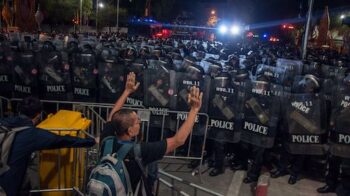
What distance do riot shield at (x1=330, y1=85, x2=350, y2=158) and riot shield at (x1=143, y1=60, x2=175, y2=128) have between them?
2.95m

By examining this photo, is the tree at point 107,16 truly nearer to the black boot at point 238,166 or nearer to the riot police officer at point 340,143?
the black boot at point 238,166

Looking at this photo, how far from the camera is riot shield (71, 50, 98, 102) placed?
8805mm

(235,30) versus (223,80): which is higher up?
(235,30)

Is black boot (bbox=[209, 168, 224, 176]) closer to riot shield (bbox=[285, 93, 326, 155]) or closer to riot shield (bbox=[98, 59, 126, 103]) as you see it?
riot shield (bbox=[285, 93, 326, 155])

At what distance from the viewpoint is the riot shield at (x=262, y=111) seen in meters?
6.59

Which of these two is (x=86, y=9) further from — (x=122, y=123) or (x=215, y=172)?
A: (x=122, y=123)

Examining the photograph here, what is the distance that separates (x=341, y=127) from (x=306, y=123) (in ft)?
1.85

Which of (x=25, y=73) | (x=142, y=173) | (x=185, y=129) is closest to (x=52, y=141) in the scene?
(x=142, y=173)

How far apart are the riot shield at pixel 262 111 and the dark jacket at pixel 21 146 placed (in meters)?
3.88

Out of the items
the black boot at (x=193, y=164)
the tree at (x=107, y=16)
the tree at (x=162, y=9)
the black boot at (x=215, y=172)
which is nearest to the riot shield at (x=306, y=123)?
the black boot at (x=215, y=172)

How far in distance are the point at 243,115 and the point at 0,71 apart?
5696 millimetres

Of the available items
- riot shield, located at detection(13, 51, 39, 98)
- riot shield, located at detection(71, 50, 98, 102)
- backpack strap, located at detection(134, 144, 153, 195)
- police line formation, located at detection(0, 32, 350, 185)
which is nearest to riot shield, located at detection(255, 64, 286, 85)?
police line formation, located at detection(0, 32, 350, 185)

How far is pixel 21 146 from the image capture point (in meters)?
3.42

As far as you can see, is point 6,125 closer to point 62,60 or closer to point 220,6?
point 62,60
